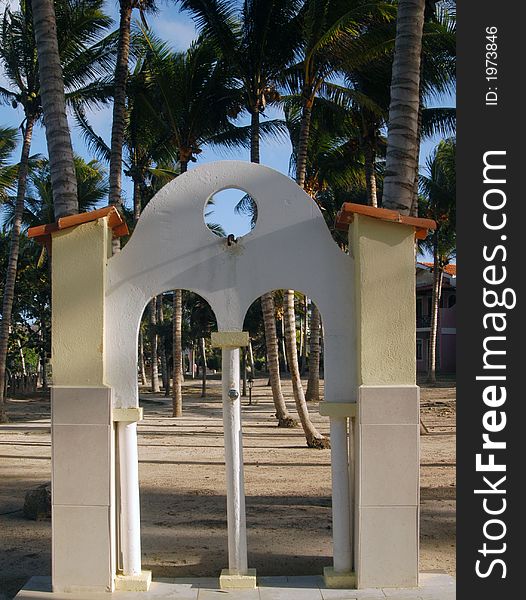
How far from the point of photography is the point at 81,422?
22.1 feet

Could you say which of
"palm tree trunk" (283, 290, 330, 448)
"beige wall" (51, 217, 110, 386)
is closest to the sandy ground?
"palm tree trunk" (283, 290, 330, 448)

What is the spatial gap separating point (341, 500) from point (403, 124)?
13.2 feet

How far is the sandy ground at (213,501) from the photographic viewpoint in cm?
809

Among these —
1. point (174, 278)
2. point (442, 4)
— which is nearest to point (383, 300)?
point (174, 278)

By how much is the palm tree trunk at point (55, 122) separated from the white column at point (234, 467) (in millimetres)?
3214

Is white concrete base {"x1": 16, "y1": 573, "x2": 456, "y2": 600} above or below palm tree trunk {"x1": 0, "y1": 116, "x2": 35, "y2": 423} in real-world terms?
below

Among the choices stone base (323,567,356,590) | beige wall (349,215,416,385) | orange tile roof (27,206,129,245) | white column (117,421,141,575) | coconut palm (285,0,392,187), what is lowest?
stone base (323,567,356,590)

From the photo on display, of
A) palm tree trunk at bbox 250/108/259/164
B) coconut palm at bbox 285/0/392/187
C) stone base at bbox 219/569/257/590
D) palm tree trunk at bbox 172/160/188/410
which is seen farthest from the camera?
palm tree trunk at bbox 172/160/188/410

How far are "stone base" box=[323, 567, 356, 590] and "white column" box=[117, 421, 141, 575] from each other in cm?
166

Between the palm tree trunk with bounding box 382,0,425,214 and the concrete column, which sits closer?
the concrete column

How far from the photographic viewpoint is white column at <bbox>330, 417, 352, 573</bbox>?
6961mm

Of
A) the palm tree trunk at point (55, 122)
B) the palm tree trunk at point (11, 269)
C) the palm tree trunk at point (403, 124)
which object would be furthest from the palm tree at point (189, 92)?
Answer: the palm tree trunk at point (403, 124)

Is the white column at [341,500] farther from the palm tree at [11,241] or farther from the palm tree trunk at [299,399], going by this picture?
the palm tree at [11,241]

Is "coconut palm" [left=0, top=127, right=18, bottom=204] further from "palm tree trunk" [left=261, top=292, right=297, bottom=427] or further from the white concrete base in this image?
the white concrete base
